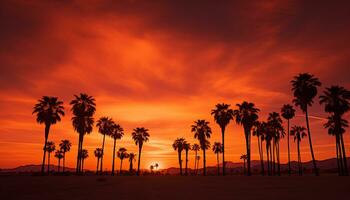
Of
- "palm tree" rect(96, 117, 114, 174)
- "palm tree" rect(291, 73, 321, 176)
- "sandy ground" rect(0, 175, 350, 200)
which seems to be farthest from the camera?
"palm tree" rect(96, 117, 114, 174)

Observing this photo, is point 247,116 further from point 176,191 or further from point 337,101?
point 176,191

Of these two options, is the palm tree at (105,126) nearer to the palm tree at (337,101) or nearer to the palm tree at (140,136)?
the palm tree at (140,136)

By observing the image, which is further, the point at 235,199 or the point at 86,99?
the point at 86,99

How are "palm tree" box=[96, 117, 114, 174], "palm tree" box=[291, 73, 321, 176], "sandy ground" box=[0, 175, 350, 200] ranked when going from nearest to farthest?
"sandy ground" box=[0, 175, 350, 200]
"palm tree" box=[291, 73, 321, 176]
"palm tree" box=[96, 117, 114, 174]

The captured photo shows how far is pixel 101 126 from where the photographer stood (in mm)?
92750

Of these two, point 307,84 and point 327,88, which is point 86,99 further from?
point 327,88

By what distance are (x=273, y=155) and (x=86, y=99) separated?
196 ft

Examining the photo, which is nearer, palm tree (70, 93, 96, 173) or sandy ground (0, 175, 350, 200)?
sandy ground (0, 175, 350, 200)

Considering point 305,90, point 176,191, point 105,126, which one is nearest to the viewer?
point 176,191

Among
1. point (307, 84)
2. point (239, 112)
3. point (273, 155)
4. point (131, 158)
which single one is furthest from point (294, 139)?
point (131, 158)

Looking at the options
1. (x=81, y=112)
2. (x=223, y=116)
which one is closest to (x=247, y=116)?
(x=223, y=116)

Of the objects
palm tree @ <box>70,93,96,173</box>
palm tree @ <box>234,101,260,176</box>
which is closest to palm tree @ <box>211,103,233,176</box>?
palm tree @ <box>234,101,260,176</box>

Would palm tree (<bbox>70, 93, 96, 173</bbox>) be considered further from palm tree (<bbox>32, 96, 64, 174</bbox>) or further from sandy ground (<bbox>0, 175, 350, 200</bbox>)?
sandy ground (<bbox>0, 175, 350, 200</bbox>)

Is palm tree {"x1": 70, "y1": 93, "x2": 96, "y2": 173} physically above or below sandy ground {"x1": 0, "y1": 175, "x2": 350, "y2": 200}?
above
